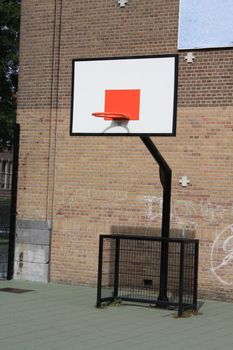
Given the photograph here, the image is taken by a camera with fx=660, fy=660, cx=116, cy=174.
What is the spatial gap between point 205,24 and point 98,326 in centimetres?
650

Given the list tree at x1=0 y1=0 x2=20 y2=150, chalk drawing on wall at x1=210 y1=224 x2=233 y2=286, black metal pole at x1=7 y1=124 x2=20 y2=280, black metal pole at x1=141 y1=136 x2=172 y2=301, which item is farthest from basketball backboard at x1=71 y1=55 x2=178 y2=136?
tree at x1=0 y1=0 x2=20 y2=150

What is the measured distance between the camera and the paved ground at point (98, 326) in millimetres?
8539

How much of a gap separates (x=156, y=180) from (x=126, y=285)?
7.35 ft

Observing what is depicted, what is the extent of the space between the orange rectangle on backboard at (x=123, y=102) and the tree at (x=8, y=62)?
1756cm

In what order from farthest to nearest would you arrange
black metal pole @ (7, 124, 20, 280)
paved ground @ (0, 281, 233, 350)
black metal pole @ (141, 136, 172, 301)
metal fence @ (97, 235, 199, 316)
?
black metal pole @ (7, 124, 20, 280)
metal fence @ (97, 235, 199, 316)
black metal pole @ (141, 136, 172, 301)
paved ground @ (0, 281, 233, 350)

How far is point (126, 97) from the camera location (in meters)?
11.1

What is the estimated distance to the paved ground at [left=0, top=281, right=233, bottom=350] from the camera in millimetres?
8539

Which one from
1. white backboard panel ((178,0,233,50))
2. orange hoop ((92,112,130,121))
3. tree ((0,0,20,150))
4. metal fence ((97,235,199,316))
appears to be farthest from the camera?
tree ((0,0,20,150))

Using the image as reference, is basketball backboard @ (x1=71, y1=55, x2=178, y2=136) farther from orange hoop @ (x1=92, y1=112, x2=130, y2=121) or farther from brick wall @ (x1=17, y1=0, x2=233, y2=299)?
brick wall @ (x1=17, y1=0, x2=233, y2=299)

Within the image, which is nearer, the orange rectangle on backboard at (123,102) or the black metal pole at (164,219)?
the orange rectangle on backboard at (123,102)

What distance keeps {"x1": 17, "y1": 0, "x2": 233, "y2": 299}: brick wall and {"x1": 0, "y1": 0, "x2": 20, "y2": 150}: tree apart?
13.6m

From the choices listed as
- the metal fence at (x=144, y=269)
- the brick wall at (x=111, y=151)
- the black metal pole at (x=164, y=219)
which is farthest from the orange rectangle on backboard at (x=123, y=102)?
the metal fence at (x=144, y=269)

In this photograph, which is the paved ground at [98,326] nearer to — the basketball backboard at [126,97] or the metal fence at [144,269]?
the metal fence at [144,269]

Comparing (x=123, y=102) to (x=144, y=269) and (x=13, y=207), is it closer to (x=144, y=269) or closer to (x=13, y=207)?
(x=144, y=269)
